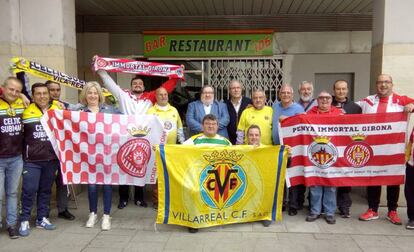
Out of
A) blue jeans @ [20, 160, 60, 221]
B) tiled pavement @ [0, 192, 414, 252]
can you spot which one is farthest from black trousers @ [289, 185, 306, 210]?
blue jeans @ [20, 160, 60, 221]

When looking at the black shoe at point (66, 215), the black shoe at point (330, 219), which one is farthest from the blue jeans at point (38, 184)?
the black shoe at point (330, 219)

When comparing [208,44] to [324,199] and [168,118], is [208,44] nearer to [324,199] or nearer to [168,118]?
[168,118]

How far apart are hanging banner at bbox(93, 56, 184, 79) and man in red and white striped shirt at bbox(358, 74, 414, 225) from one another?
260 centimetres

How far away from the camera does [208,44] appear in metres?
8.96

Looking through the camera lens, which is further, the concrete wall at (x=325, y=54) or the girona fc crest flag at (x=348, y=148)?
the concrete wall at (x=325, y=54)

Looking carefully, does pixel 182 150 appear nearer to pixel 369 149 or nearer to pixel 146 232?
pixel 146 232

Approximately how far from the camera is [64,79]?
16.3ft

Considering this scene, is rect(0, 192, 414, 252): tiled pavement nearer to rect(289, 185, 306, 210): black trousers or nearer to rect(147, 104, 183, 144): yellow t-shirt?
rect(289, 185, 306, 210): black trousers

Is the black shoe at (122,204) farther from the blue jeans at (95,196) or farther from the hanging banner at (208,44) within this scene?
the hanging banner at (208,44)

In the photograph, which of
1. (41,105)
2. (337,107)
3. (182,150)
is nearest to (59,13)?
(41,105)

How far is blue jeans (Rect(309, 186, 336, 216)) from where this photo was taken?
4.56 meters

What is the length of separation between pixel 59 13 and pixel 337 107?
13.6 ft

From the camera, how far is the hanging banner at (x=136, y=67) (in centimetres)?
496

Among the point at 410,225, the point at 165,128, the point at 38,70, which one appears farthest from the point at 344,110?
the point at 38,70
